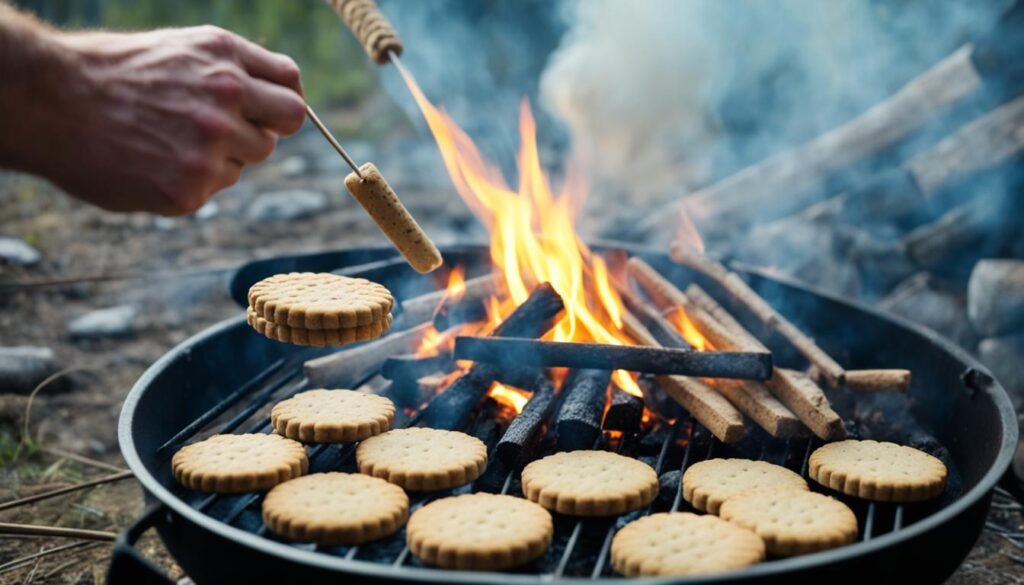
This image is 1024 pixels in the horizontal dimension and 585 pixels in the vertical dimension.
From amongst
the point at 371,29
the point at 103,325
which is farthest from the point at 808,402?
the point at 103,325

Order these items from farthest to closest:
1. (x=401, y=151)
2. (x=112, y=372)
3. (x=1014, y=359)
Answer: (x=401, y=151) → (x=112, y=372) → (x=1014, y=359)

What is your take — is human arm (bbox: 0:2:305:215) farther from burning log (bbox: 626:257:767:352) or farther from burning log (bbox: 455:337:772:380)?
burning log (bbox: 626:257:767:352)

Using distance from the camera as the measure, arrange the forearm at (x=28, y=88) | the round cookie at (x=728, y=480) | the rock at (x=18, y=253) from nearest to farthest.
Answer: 1. the forearm at (x=28, y=88)
2. the round cookie at (x=728, y=480)
3. the rock at (x=18, y=253)

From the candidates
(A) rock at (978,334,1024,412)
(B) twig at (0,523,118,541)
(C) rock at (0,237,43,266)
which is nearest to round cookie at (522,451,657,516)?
(B) twig at (0,523,118,541)

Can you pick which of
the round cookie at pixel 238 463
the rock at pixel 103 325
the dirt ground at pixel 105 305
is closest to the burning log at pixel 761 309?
the dirt ground at pixel 105 305

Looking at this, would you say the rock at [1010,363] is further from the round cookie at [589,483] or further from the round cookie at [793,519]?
the round cookie at [589,483]

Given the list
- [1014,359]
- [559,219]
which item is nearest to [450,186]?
[559,219]

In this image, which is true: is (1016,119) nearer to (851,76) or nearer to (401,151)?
(851,76)
